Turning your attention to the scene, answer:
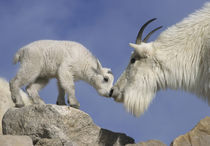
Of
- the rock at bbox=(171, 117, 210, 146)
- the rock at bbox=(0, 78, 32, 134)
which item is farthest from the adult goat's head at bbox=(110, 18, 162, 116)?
the rock at bbox=(0, 78, 32, 134)

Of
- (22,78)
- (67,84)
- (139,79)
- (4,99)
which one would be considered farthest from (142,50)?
(4,99)

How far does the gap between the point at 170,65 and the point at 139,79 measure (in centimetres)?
57

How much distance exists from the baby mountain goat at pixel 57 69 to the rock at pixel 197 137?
9.90ft

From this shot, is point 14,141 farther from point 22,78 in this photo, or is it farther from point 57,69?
point 57,69

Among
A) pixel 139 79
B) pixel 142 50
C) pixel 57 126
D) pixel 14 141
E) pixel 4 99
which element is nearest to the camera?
pixel 14 141

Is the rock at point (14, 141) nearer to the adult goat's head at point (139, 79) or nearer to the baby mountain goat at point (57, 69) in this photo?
the adult goat's head at point (139, 79)

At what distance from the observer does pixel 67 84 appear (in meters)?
8.38

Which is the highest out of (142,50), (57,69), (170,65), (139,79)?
(142,50)

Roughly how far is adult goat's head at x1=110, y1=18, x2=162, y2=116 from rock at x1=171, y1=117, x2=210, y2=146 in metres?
0.98

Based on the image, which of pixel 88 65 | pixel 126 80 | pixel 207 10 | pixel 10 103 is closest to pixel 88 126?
pixel 126 80

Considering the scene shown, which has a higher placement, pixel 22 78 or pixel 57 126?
pixel 22 78

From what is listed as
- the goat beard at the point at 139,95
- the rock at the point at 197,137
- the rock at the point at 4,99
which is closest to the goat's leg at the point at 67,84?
the goat beard at the point at 139,95

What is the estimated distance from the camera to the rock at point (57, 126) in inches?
264

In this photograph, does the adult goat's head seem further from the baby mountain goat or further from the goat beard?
the baby mountain goat
